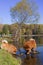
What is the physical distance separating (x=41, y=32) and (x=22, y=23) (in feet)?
125

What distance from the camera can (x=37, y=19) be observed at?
193 ft

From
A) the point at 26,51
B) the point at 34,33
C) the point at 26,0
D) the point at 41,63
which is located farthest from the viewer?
the point at 34,33

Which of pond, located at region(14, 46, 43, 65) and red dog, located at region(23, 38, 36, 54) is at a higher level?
red dog, located at region(23, 38, 36, 54)

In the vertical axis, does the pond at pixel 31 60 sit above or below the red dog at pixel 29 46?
below

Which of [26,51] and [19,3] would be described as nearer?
[26,51]

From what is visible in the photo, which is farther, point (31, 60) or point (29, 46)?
point (29, 46)

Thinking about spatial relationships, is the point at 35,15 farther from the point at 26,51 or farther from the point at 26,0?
the point at 26,51

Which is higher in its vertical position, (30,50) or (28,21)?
(28,21)

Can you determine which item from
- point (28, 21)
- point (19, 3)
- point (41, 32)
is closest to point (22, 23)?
point (28, 21)

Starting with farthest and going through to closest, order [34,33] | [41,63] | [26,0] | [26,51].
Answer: [34,33]
[26,0]
[26,51]
[41,63]

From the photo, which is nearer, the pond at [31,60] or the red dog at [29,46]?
the pond at [31,60]

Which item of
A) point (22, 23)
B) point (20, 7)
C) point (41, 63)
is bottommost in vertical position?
point (41, 63)

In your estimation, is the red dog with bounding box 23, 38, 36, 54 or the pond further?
the red dog with bounding box 23, 38, 36, 54

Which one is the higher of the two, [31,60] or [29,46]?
[29,46]
